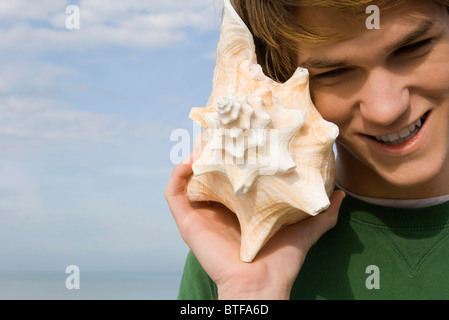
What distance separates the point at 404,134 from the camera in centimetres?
215

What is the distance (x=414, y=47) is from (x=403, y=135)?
342 mm

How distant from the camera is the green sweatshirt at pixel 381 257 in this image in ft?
7.42

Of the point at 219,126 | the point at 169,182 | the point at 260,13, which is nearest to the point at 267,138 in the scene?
the point at 219,126

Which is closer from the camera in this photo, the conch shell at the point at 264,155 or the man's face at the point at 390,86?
the conch shell at the point at 264,155

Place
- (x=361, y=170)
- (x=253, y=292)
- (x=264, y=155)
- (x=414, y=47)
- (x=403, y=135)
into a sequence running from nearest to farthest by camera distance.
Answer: (x=264, y=155)
(x=253, y=292)
(x=414, y=47)
(x=403, y=135)
(x=361, y=170)

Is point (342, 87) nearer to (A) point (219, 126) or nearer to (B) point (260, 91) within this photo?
(B) point (260, 91)

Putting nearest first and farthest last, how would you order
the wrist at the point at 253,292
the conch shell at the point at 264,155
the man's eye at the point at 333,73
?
the conch shell at the point at 264,155 < the wrist at the point at 253,292 < the man's eye at the point at 333,73

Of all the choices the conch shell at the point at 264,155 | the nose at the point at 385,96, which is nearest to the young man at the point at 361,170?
the nose at the point at 385,96

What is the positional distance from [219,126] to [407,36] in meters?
0.78

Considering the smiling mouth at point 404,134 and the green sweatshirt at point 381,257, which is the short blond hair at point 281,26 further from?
the green sweatshirt at point 381,257

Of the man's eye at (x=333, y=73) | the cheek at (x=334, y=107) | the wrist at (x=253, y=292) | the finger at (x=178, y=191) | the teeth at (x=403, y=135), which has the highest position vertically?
the man's eye at (x=333, y=73)

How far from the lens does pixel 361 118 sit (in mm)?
2148

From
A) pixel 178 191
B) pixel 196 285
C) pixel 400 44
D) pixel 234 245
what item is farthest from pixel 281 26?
pixel 196 285

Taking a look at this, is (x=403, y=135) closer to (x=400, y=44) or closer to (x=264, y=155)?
(x=400, y=44)
